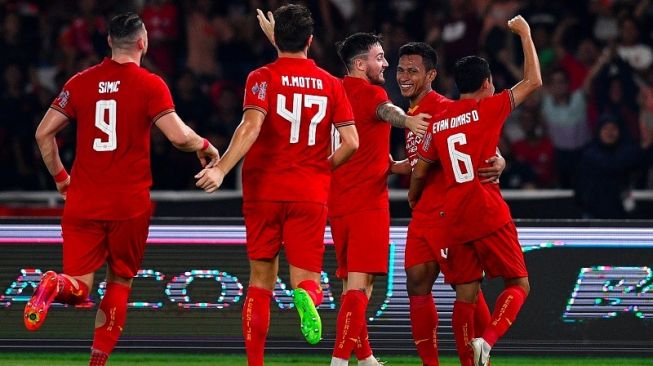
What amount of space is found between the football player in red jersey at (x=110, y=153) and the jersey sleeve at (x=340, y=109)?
803 millimetres

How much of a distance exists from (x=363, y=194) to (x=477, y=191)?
2.67 feet

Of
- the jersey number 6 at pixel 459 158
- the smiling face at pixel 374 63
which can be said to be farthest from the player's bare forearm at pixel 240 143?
the smiling face at pixel 374 63

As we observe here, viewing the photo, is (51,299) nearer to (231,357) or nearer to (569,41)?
(231,357)

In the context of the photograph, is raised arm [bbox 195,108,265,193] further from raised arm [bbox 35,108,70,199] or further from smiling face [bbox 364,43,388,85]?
smiling face [bbox 364,43,388,85]

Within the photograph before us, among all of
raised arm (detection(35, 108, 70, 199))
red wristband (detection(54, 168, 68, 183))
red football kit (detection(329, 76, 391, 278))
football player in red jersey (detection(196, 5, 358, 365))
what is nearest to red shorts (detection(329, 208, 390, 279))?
red football kit (detection(329, 76, 391, 278))

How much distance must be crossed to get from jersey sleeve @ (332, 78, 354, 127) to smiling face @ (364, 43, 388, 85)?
0.96 metres

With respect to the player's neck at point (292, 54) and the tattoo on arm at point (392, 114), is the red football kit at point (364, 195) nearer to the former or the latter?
the tattoo on arm at point (392, 114)

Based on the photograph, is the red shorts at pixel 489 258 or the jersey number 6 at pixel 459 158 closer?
the jersey number 6 at pixel 459 158

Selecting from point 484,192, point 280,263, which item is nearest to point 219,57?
point 280,263

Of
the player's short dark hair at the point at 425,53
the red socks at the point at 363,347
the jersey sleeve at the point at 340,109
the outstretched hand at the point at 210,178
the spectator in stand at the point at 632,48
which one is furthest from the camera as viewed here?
the spectator in stand at the point at 632,48

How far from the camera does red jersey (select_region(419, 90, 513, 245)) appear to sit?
862 cm

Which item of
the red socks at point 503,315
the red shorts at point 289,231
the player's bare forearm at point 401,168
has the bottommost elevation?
the red socks at point 503,315

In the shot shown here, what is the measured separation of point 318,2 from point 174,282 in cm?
732

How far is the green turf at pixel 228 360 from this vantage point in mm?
9852
